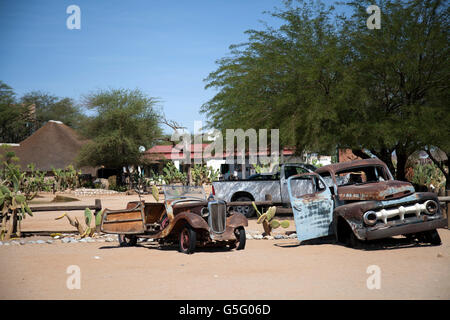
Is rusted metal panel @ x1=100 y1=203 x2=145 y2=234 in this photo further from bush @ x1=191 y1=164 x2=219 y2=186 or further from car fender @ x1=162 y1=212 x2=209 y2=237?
bush @ x1=191 y1=164 x2=219 y2=186

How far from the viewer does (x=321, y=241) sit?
12.2 m

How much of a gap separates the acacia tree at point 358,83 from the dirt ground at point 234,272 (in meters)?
5.17

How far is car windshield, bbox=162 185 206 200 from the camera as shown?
11945mm

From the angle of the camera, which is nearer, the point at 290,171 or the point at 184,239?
the point at 184,239

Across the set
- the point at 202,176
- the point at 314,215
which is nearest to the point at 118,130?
the point at 202,176

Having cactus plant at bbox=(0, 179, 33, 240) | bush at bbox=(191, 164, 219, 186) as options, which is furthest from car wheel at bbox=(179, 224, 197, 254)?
bush at bbox=(191, 164, 219, 186)

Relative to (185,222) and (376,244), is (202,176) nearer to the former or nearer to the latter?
(185,222)

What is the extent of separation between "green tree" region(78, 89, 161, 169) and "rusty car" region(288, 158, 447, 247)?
3357cm

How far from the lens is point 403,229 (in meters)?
9.99

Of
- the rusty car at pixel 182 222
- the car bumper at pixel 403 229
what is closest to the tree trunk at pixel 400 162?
the car bumper at pixel 403 229

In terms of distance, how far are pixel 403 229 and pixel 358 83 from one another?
7.95 m
